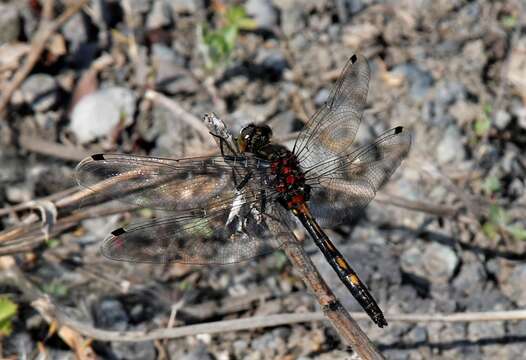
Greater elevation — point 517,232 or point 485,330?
point 517,232

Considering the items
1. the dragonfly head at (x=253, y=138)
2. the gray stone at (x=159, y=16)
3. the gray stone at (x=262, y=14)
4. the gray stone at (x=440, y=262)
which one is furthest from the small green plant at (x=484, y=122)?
the gray stone at (x=159, y=16)

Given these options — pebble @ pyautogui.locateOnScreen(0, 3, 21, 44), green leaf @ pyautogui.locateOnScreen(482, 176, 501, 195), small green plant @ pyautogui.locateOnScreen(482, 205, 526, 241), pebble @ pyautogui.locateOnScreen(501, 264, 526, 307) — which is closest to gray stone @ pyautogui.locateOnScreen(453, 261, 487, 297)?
pebble @ pyautogui.locateOnScreen(501, 264, 526, 307)

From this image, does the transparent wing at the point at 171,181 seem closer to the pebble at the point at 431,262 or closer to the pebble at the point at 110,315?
the pebble at the point at 110,315

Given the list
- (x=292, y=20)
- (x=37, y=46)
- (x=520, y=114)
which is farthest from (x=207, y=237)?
(x=520, y=114)

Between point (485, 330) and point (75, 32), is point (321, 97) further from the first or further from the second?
point (485, 330)

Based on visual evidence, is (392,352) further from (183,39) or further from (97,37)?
(97,37)

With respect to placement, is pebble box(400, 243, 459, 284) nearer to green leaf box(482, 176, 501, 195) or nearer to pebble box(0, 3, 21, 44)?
green leaf box(482, 176, 501, 195)

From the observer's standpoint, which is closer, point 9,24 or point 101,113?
point 101,113
